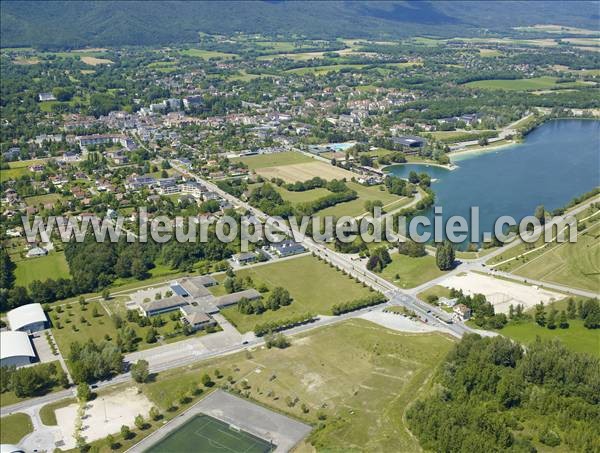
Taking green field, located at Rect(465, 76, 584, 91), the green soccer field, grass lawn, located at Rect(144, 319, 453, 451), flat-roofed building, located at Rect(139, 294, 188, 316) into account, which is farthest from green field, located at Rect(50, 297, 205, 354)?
green field, located at Rect(465, 76, 584, 91)

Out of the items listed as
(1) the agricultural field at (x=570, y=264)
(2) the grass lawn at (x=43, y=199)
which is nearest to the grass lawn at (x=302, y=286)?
(1) the agricultural field at (x=570, y=264)

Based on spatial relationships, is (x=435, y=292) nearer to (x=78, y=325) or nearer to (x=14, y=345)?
(x=78, y=325)

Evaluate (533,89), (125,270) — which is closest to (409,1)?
(533,89)

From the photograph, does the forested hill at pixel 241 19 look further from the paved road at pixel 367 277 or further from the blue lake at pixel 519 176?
the paved road at pixel 367 277

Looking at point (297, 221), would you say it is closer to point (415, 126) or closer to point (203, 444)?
point (203, 444)

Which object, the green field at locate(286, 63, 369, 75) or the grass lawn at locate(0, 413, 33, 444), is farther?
the green field at locate(286, 63, 369, 75)

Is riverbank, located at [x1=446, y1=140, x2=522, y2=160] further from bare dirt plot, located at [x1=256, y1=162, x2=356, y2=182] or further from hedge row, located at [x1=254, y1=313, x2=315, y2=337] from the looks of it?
hedge row, located at [x1=254, y1=313, x2=315, y2=337]
